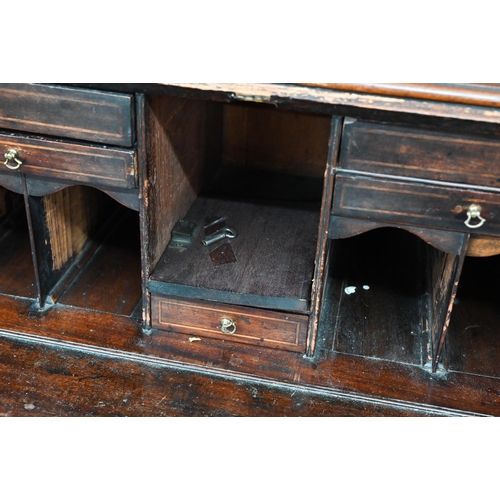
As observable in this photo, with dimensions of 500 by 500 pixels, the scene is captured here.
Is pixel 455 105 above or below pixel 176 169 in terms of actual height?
above

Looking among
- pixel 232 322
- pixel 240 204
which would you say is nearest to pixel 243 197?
pixel 240 204

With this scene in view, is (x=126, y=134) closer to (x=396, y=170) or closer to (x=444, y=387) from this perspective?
(x=396, y=170)

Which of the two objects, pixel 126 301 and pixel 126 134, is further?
pixel 126 301

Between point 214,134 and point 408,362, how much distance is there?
3.54 feet

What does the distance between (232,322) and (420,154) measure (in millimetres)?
736

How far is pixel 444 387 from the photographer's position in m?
1.93

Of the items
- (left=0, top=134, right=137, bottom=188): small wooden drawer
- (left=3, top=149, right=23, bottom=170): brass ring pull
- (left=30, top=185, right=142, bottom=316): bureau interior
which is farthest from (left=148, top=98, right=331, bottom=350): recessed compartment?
(left=3, top=149, right=23, bottom=170): brass ring pull

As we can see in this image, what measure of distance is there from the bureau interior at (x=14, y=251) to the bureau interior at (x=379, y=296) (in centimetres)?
100

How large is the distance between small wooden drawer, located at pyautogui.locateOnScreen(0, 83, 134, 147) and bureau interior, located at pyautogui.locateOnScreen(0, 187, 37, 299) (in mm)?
657

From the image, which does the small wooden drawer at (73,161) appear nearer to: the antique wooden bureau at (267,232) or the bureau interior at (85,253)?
the antique wooden bureau at (267,232)

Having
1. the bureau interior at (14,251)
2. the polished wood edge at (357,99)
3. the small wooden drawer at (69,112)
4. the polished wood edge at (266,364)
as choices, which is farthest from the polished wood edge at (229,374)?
the polished wood edge at (357,99)

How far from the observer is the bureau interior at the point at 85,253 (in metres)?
2.10

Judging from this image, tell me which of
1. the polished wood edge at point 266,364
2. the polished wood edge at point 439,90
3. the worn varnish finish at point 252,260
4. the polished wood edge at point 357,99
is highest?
the polished wood edge at point 439,90

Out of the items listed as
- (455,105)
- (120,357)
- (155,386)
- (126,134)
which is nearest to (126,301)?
(120,357)
